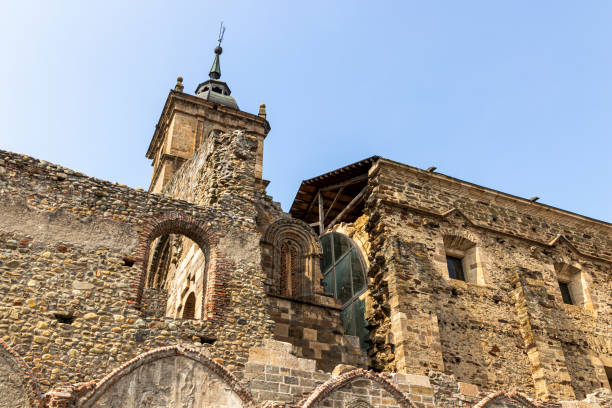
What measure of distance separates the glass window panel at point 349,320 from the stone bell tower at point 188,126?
11.7m

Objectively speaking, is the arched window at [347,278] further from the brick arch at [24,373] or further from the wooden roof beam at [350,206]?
the brick arch at [24,373]

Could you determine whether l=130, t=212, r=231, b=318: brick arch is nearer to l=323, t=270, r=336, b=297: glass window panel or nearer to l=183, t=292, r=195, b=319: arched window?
l=183, t=292, r=195, b=319: arched window

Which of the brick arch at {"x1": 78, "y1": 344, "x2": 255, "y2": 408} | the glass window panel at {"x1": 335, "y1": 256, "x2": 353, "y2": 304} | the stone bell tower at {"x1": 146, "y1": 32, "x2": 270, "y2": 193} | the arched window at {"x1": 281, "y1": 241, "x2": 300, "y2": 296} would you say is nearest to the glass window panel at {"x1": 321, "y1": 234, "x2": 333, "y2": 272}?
the glass window panel at {"x1": 335, "y1": 256, "x2": 353, "y2": 304}

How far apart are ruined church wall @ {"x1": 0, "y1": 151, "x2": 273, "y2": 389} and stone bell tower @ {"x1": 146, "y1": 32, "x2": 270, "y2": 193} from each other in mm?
14168

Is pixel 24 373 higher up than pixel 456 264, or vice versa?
pixel 456 264

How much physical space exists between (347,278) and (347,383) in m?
5.01

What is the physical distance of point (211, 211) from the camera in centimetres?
1030

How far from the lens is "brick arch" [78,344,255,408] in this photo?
793cm

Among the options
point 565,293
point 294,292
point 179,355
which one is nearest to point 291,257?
point 294,292

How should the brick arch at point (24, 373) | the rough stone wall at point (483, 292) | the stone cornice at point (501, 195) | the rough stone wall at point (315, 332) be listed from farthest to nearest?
1. the stone cornice at point (501, 195)
2. the rough stone wall at point (483, 292)
3. the rough stone wall at point (315, 332)
4. the brick arch at point (24, 373)

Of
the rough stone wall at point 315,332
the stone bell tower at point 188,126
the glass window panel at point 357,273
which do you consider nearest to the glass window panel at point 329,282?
the glass window panel at point 357,273

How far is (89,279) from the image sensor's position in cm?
880

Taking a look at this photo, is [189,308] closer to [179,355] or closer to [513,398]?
[179,355]

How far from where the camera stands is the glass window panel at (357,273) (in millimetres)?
13836
